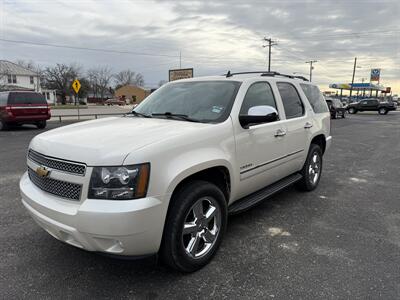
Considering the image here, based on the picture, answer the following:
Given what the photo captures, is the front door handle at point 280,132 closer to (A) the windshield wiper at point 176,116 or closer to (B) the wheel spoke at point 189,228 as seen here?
(A) the windshield wiper at point 176,116

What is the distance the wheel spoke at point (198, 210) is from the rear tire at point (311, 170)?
269 cm

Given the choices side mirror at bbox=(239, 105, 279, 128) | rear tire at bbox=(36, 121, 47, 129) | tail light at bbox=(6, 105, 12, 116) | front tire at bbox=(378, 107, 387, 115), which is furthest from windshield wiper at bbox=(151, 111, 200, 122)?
front tire at bbox=(378, 107, 387, 115)

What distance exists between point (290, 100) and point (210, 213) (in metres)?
2.41

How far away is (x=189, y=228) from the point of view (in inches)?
114

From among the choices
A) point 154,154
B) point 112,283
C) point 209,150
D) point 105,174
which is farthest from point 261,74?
point 112,283

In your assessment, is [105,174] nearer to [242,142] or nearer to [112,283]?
[112,283]

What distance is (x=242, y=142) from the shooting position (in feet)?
11.3

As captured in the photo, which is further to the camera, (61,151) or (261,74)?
(261,74)

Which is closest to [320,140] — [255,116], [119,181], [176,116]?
[255,116]

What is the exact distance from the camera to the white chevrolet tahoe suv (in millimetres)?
2420

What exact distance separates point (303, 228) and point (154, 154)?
7.93 feet

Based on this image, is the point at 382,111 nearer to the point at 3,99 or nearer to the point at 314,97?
the point at 314,97

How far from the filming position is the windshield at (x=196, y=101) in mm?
3469

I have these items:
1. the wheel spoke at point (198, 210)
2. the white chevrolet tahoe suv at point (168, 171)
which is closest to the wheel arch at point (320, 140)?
the white chevrolet tahoe suv at point (168, 171)
